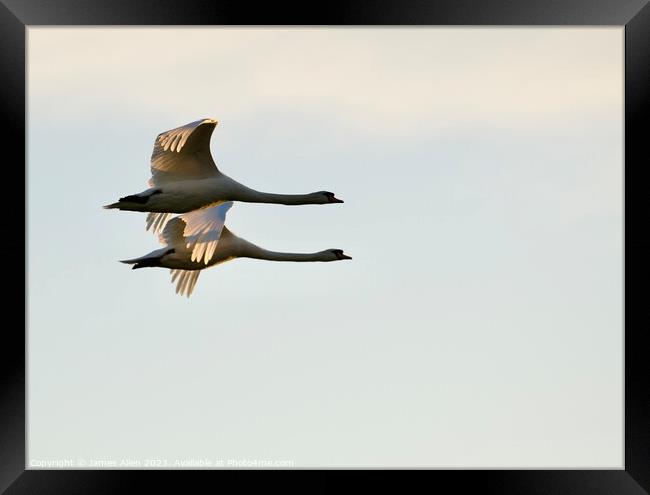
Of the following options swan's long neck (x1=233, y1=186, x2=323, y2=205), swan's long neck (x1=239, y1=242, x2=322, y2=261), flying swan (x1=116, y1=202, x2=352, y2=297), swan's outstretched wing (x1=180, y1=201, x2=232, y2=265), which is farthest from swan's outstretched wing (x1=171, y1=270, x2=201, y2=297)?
swan's outstretched wing (x1=180, y1=201, x2=232, y2=265)

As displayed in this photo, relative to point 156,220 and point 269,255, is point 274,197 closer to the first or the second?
point 269,255

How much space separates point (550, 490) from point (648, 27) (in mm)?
3833

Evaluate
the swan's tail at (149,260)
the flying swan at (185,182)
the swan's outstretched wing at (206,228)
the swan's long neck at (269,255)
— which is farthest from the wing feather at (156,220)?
the swan's outstretched wing at (206,228)

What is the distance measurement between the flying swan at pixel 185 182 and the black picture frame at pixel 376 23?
1.08 meters

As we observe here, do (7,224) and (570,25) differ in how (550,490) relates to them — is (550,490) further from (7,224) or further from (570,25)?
(7,224)

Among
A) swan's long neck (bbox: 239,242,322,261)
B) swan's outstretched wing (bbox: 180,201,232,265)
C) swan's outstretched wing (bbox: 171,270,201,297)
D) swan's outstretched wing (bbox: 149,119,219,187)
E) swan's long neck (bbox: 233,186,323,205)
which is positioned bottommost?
swan's outstretched wing (bbox: 171,270,201,297)

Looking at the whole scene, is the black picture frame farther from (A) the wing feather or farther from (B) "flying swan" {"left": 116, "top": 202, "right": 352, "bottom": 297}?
(A) the wing feather

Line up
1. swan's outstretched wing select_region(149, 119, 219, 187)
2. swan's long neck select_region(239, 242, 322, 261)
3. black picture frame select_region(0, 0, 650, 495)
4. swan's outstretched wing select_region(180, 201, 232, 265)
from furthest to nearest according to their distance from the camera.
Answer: swan's long neck select_region(239, 242, 322, 261) < swan's outstretched wing select_region(149, 119, 219, 187) < black picture frame select_region(0, 0, 650, 495) < swan's outstretched wing select_region(180, 201, 232, 265)

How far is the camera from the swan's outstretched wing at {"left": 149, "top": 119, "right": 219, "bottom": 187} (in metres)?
12.8

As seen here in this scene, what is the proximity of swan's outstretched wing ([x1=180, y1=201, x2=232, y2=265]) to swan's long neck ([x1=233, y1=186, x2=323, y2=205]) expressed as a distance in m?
1.26

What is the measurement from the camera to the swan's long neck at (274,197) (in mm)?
13109

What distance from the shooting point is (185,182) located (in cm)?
1283

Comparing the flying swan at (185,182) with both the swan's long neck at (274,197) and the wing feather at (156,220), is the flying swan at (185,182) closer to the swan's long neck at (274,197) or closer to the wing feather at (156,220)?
the swan's long neck at (274,197)

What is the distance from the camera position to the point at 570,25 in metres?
11.8
